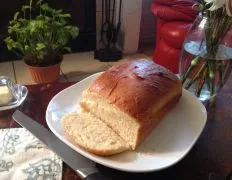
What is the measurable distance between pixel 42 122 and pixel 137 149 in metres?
0.28

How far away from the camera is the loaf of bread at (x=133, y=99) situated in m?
0.71

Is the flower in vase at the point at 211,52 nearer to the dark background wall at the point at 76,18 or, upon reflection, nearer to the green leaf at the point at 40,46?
the green leaf at the point at 40,46

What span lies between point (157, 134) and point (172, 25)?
1538mm

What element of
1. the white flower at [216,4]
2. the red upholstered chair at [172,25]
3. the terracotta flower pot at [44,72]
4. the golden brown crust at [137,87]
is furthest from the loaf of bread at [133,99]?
the red upholstered chair at [172,25]

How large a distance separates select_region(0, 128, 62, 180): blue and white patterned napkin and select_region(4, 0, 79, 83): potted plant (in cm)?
107

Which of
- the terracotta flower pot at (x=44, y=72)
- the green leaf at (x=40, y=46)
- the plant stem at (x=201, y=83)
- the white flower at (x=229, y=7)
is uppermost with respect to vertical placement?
the white flower at (x=229, y=7)

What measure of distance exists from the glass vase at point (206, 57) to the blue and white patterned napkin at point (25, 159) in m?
0.49

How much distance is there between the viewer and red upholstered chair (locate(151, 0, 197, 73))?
6.86 feet

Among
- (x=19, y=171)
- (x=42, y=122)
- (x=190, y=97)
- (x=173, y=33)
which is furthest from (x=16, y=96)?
(x=173, y=33)

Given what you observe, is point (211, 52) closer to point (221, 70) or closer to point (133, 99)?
point (221, 70)

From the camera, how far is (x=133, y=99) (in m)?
0.72

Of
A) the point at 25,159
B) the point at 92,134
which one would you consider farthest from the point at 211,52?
the point at 25,159

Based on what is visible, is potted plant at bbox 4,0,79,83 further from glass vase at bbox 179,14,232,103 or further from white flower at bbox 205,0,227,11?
white flower at bbox 205,0,227,11

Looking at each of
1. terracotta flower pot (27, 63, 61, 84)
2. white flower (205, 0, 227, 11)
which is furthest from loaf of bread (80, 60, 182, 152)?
terracotta flower pot (27, 63, 61, 84)
